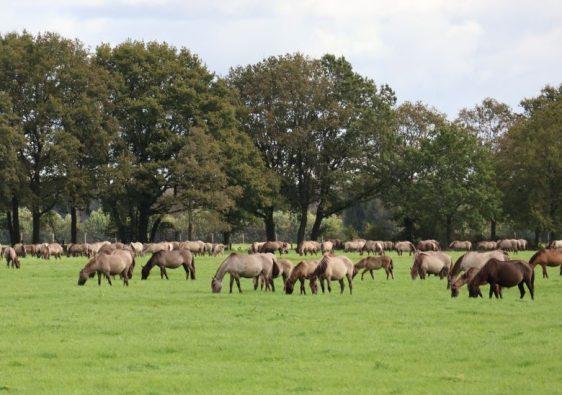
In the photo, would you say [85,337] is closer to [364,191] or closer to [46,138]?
[46,138]

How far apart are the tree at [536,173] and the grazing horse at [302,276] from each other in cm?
6065

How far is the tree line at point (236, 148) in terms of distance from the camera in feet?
251

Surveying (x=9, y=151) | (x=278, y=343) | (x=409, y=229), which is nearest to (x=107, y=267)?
(x=278, y=343)

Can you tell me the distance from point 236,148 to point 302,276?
51.7 meters

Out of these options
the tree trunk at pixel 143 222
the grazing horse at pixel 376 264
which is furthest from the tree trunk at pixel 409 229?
Result: the grazing horse at pixel 376 264

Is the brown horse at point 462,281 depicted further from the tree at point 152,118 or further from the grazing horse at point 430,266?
the tree at point 152,118

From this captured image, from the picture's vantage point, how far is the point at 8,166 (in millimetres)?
71938

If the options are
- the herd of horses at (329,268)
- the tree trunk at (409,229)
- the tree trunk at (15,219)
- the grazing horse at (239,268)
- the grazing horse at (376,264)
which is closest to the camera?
the herd of horses at (329,268)

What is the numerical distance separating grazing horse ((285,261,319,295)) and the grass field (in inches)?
17.4

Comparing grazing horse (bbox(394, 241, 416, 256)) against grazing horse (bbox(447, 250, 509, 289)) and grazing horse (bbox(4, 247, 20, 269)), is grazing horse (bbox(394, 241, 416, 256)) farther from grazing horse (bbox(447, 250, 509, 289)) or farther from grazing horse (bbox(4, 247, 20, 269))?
grazing horse (bbox(447, 250, 509, 289))

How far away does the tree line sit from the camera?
76500 mm

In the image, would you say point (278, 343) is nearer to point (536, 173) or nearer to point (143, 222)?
point (143, 222)

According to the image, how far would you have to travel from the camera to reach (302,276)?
31.2m

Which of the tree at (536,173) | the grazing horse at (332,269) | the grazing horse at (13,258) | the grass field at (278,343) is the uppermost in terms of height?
the tree at (536,173)
